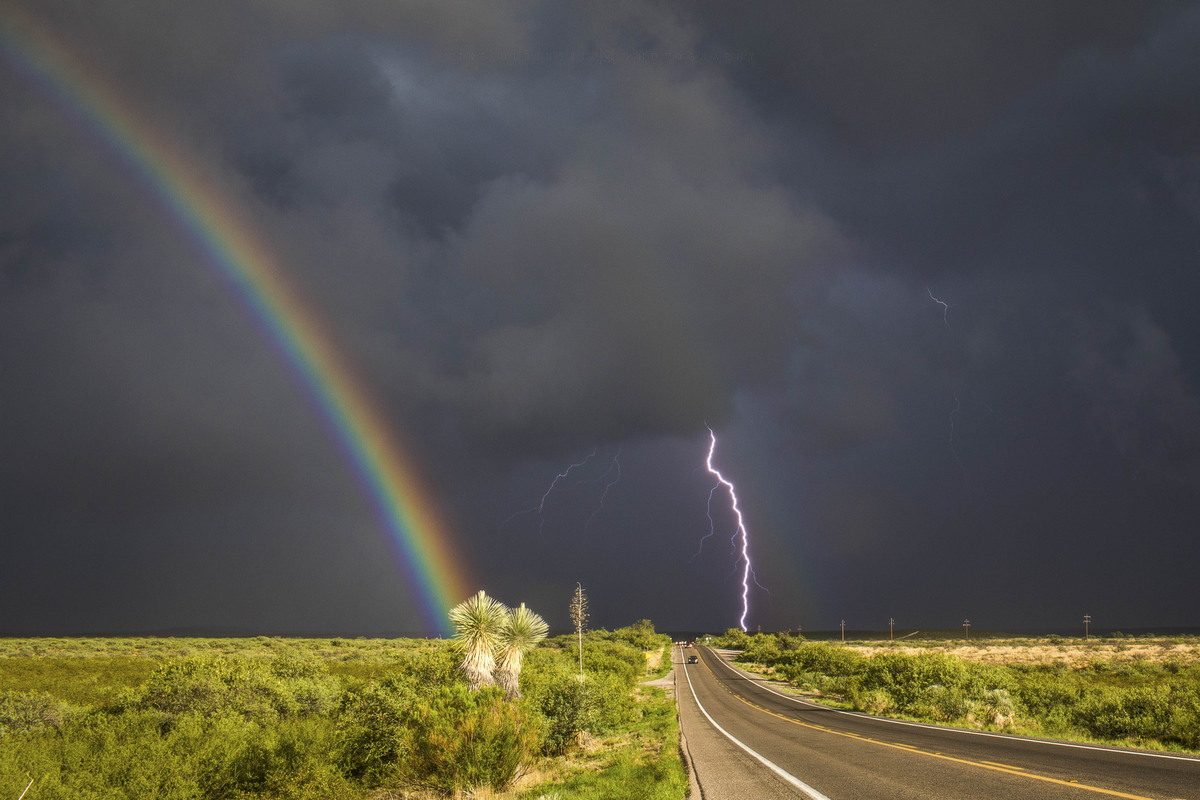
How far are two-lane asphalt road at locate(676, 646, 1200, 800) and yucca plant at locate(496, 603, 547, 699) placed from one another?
20.1ft

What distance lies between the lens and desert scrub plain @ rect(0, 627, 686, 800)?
13.8 metres

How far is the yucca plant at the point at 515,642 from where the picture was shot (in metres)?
20.7

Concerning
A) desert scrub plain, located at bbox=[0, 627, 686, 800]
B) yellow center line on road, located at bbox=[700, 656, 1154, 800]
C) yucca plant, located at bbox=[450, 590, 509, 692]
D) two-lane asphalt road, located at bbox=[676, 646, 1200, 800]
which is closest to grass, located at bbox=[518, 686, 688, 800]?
desert scrub plain, located at bbox=[0, 627, 686, 800]

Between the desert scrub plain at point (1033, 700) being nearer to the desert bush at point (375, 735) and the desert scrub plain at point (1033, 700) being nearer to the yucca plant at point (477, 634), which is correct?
the yucca plant at point (477, 634)

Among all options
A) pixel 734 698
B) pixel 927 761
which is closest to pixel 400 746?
pixel 927 761

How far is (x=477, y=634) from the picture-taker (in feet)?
67.7

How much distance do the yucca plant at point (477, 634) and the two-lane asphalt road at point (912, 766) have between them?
697cm

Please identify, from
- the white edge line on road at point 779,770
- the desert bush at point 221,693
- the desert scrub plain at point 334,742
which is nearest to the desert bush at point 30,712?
the desert scrub plain at point 334,742

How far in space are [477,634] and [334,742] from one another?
4931 mm

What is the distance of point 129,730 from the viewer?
655 inches

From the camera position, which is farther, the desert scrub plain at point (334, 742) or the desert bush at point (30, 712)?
the desert bush at point (30, 712)

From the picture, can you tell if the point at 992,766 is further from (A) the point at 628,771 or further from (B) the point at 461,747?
(B) the point at 461,747

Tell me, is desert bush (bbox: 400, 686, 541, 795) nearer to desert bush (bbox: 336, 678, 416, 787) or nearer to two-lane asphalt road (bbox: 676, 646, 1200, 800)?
desert bush (bbox: 336, 678, 416, 787)

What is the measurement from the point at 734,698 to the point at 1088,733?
21994 mm
